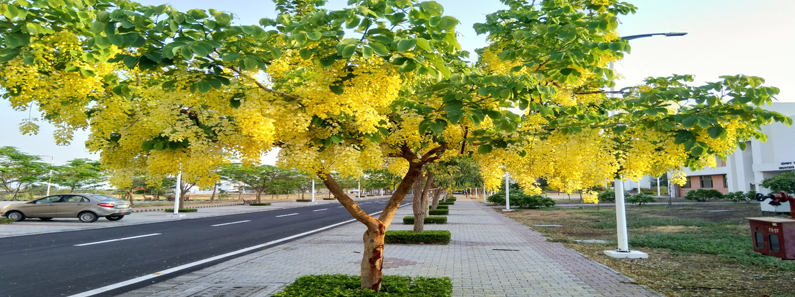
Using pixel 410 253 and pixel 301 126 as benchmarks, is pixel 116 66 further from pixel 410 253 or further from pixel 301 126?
pixel 410 253

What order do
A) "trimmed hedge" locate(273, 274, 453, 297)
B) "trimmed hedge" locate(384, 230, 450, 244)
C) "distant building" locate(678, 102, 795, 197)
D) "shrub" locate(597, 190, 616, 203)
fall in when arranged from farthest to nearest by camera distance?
1. "shrub" locate(597, 190, 616, 203)
2. "distant building" locate(678, 102, 795, 197)
3. "trimmed hedge" locate(384, 230, 450, 244)
4. "trimmed hedge" locate(273, 274, 453, 297)

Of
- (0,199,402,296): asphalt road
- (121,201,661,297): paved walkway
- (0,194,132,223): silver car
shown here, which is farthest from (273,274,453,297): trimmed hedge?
(0,194,132,223): silver car

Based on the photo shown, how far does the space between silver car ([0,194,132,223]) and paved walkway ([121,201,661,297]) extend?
14.0 m

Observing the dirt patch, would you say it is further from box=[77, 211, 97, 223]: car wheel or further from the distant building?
box=[77, 211, 97, 223]: car wheel

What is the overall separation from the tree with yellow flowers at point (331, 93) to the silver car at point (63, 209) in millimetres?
20436

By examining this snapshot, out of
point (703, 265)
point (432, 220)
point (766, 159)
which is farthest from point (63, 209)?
point (766, 159)

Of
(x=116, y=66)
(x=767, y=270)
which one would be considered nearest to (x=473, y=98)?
(x=116, y=66)

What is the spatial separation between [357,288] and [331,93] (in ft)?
10.2

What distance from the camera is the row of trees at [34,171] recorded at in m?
29.3

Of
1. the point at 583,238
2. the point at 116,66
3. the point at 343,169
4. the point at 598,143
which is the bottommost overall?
the point at 583,238

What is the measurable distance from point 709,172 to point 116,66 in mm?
62543

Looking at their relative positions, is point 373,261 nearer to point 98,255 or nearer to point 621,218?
point 621,218

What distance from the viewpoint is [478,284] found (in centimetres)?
722

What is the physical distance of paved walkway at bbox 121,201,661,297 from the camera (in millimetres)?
6863
